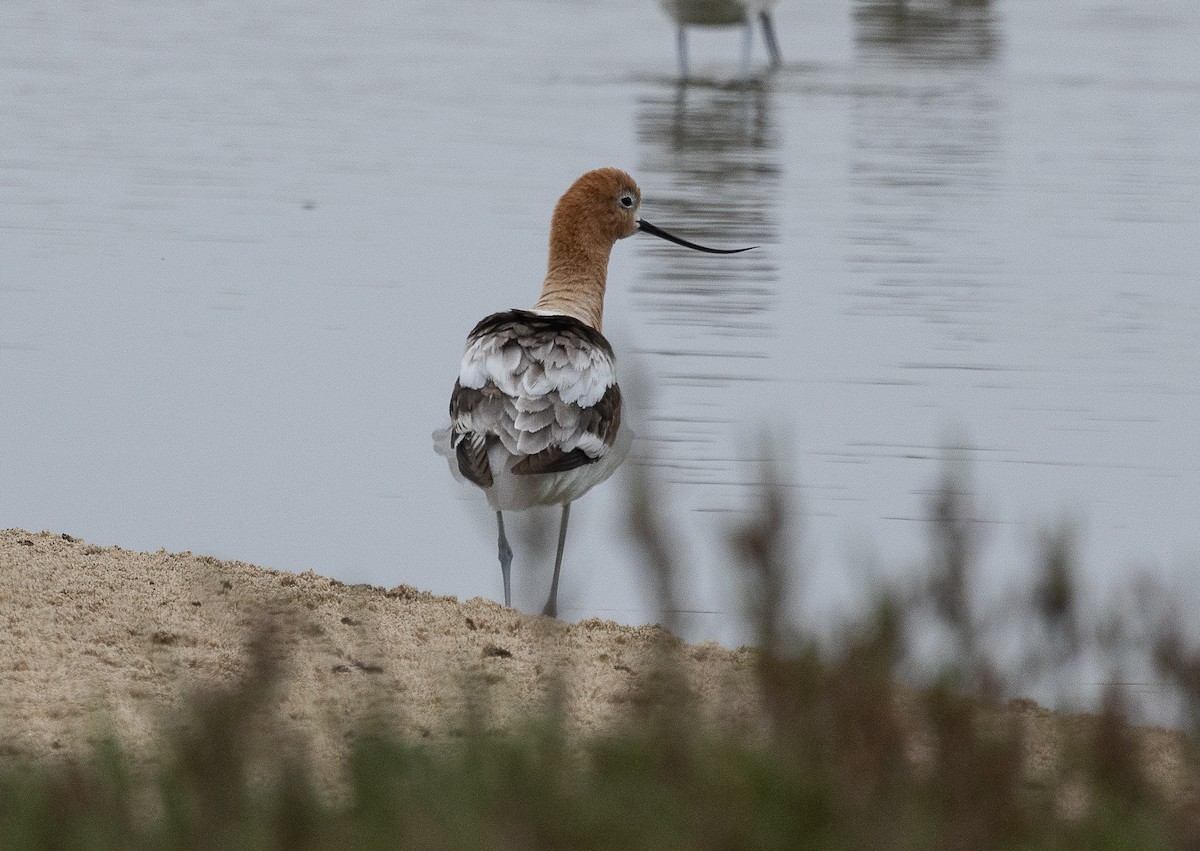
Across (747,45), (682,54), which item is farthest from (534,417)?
(747,45)

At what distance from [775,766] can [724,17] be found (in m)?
15.0

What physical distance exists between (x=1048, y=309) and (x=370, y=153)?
4848mm

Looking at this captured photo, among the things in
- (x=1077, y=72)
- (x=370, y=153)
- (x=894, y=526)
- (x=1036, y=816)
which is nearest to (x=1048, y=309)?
(x=894, y=526)

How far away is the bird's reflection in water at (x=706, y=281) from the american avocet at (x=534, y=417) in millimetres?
255

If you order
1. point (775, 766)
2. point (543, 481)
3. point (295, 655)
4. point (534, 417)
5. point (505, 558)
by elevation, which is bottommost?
point (505, 558)

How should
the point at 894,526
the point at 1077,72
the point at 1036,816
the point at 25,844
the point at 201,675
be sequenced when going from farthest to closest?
the point at 1077,72
the point at 894,526
the point at 201,675
the point at 1036,816
the point at 25,844

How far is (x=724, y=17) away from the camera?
1733 centimetres

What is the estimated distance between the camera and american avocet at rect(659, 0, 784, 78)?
16.9 meters

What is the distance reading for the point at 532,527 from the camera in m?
2.75

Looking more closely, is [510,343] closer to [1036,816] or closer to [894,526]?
[894,526]

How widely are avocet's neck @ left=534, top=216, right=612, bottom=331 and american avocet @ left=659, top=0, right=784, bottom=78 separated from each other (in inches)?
380

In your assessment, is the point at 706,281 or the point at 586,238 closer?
the point at 586,238

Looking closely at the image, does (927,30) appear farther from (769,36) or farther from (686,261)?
(686,261)

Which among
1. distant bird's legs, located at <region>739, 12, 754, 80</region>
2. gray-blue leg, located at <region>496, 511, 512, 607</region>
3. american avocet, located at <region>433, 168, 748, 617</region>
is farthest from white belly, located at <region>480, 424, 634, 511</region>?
distant bird's legs, located at <region>739, 12, 754, 80</region>
